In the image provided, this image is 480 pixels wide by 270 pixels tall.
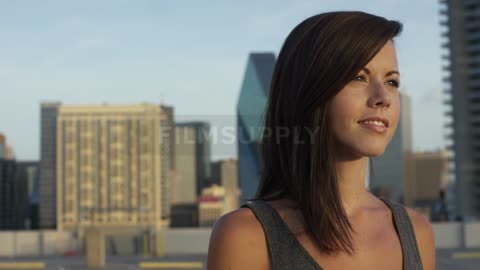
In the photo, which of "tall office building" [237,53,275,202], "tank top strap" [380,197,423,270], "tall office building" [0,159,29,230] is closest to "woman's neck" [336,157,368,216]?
"tank top strap" [380,197,423,270]

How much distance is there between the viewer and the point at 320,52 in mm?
1957

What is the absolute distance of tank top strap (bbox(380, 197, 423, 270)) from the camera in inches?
A: 85.4

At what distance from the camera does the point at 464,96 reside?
138375 millimetres

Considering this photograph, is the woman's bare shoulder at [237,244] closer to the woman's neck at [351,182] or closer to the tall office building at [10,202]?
the woman's neck at [351,182]

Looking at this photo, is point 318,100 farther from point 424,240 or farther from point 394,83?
point 424,240

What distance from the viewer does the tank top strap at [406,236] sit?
2.17 m

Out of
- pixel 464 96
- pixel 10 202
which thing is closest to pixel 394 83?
pixel 464 96

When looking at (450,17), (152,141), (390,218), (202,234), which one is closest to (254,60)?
(202,234)

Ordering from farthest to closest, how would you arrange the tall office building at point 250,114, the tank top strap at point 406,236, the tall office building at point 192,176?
1. the tall office building at point 192,176
2. the tall office building at point 250,114
3. the tank top strap at point 406,236

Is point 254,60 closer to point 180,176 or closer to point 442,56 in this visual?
point 442,56

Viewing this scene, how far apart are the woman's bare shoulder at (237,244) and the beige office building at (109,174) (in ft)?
579

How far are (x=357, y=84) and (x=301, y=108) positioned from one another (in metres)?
0.17

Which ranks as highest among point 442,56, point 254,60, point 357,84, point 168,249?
point 442,56

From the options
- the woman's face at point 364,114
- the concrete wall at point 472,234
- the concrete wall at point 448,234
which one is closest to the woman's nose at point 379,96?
the woman's face at point 364,114
